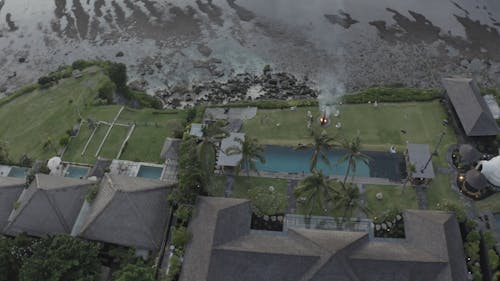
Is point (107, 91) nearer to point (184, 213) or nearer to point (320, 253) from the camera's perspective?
point (184, 213)

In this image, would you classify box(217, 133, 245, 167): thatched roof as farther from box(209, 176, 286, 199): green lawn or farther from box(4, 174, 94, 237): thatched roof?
box(4, 174, 94, 237): thatched roof

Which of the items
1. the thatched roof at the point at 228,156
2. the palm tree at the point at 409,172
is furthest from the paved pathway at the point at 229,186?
the palm tree at the point at 409,172

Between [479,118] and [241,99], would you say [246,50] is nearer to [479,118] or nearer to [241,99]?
[241,99]

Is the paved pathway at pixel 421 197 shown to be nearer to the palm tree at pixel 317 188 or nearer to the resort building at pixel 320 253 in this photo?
the resort building at pixel 320 253

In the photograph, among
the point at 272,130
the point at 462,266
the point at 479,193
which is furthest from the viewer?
the point at 272,130

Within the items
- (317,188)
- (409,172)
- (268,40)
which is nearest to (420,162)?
(409,172)

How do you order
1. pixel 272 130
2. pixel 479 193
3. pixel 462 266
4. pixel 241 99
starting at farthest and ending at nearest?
pixel 241 99 < pixel 272 130 < pixel 479 193 < pixel 462 266

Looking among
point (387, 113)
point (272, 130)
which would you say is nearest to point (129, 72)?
point (272, 130)
